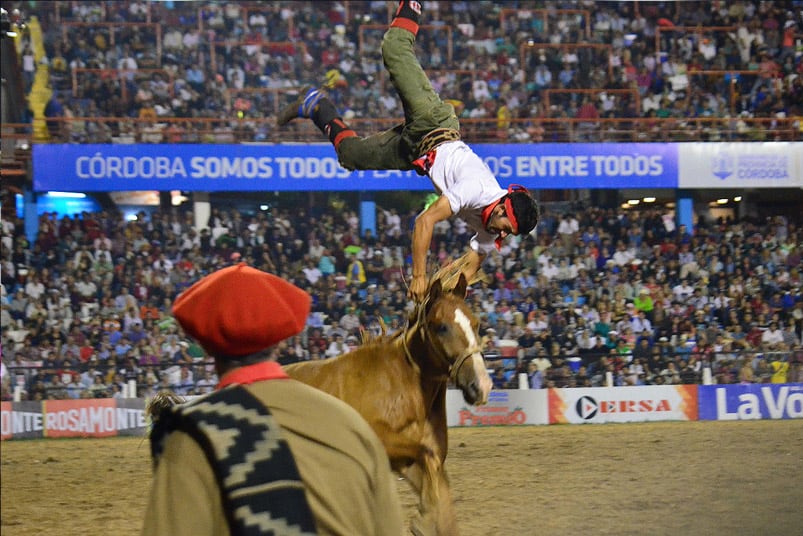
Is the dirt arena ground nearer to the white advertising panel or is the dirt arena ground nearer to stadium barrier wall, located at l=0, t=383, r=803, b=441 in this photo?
stadium barrier wall, located at l=0, t=383, r=803, b=441

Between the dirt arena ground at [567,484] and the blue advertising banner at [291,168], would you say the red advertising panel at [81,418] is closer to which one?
the dirt arena ground at [567,484]

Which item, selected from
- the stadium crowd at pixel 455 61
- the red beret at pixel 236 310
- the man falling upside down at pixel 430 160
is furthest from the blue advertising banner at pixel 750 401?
the red beret at pixel 236 310

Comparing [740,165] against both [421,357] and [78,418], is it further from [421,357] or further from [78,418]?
[421,357]

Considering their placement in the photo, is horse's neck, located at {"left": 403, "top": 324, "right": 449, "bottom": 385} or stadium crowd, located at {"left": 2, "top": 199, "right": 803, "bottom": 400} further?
stadium crowd, located at {"left": 2, "top": 199, "right": 803, "bottom": 400}

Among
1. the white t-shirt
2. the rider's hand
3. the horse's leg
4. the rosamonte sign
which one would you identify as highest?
the white t-shirt

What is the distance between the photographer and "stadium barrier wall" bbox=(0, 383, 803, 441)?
13633mm

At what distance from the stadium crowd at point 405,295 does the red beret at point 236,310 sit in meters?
11.8

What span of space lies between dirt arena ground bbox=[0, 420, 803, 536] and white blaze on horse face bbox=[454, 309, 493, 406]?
1667 millimetres

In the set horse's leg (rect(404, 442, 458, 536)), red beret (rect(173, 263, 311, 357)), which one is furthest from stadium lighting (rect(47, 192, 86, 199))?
red beret (rect(173, 263, 311, 357))

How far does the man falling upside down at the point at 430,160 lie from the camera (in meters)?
5.39

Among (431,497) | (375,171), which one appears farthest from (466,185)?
(375,171)

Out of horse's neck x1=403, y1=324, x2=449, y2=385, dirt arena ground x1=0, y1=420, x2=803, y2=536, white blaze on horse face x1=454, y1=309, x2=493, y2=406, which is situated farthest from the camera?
dirt arena ground x1=0, y1=420, x2=803, y2=536

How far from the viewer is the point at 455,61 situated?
19.9m

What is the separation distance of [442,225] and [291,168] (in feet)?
9.78
